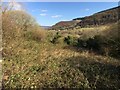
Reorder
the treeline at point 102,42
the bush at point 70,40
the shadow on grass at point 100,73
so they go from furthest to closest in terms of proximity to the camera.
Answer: the bush at point 70,40
the treeline at point 102,42
the shadow on grass at point 100,73

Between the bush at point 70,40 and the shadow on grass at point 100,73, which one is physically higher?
the bush at point 70,40

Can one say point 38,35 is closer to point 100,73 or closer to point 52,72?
point 52,72

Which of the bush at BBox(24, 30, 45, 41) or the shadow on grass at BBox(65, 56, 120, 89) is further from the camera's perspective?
the bush at BBox(24, 30, 45, 41)

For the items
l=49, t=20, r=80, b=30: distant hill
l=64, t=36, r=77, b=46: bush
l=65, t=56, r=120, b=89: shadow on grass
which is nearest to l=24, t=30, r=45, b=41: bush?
l=64, t=36, r=77, b=46: bush

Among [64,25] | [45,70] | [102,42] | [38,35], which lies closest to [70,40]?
[38,35]

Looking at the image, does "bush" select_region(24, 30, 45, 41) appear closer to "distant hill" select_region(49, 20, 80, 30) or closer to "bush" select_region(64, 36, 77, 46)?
"bush" select_region(64, 36, 77, 46)

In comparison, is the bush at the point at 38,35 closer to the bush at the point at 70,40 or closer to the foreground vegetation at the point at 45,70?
the bush at the point at 70,40

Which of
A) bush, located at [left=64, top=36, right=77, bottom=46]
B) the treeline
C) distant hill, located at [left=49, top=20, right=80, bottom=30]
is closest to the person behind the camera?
the treeline

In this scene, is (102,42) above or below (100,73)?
above

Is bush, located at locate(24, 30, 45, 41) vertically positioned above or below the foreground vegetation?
above

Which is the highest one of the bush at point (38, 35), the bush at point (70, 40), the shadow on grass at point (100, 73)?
the bush at point (38, 35)

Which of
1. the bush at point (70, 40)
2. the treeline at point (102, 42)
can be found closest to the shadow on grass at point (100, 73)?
the treeline at point (102, 42)

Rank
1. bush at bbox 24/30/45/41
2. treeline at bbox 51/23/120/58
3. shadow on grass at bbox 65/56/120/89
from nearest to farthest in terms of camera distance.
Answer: shadow on grass at bbox 65/56/120/89
treeline at bbox 51/23/120/58
bush at bbox 24/30/45/41

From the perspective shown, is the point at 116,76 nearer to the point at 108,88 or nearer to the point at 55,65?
the point at 108,88
